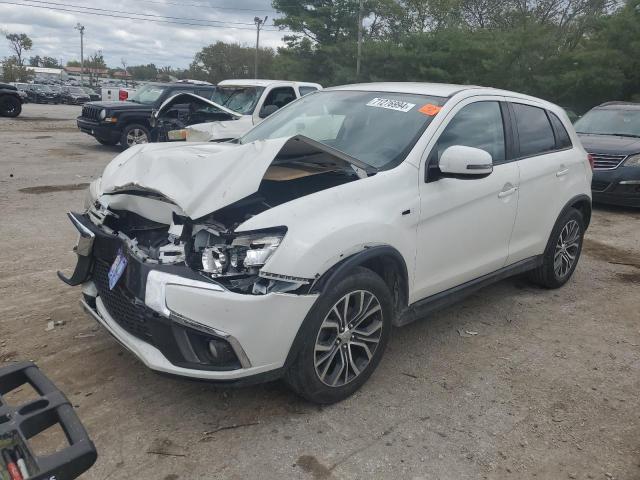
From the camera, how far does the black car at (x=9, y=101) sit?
21.3m

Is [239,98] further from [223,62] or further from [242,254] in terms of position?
[223,62]

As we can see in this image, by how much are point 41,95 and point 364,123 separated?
44.8 meters

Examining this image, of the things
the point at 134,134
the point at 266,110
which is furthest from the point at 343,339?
the point at 134,134

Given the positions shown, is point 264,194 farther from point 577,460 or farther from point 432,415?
point 577,460

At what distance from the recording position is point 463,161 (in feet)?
11.3

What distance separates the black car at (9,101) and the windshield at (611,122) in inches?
789

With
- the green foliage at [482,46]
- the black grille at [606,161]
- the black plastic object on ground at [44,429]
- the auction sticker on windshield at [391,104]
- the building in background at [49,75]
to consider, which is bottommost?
the black plastic object on ground at [44,429]

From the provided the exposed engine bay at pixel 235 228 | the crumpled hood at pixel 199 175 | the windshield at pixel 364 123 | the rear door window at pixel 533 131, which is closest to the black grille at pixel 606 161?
the rear door window at pixel 533 131

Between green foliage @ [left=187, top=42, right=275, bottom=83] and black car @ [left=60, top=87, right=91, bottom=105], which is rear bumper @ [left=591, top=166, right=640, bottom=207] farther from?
green foliage @ [left=187, top=42, right=275, bottom=83]

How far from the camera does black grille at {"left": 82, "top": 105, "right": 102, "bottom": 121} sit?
1337cm

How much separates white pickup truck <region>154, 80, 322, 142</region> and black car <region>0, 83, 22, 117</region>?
13421 millimetres

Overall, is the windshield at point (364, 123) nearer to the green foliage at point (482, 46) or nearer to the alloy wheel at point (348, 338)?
the alloy wheel at point (348, 338)

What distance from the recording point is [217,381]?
2.76 meters

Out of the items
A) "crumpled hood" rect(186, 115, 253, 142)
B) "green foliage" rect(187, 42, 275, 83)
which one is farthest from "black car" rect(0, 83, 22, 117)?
"green foliage" rect(187, 42, 275, 83)
